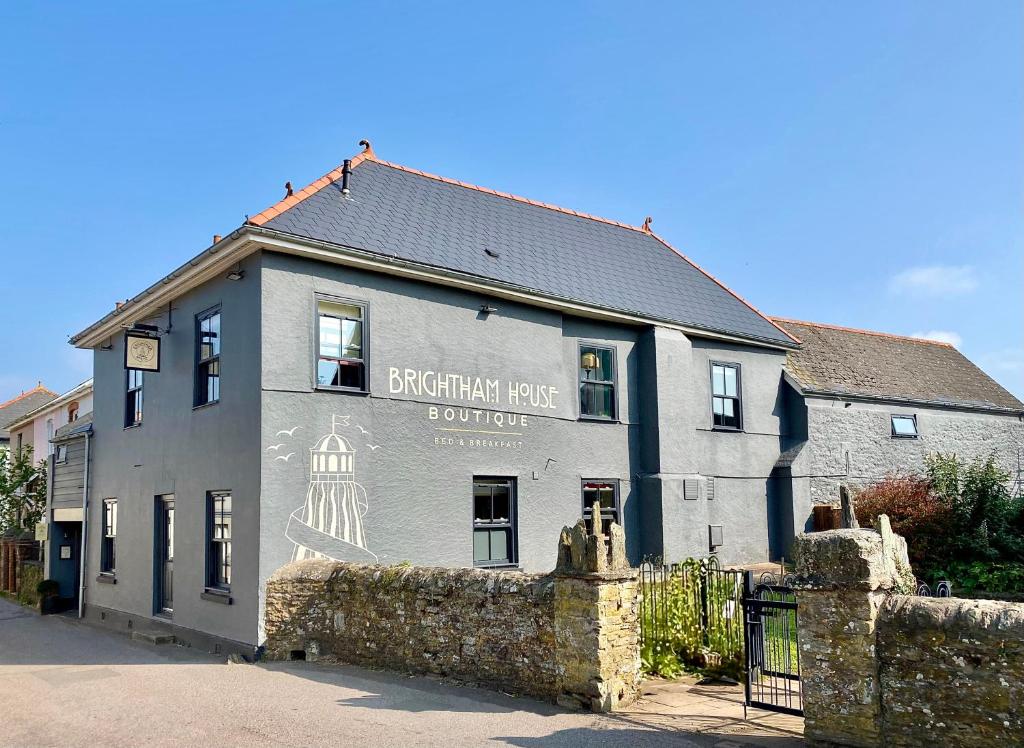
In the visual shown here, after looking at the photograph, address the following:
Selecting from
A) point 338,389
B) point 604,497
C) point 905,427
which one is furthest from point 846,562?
point 905,427

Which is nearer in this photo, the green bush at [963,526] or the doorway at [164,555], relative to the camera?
the doorway at [164,555]

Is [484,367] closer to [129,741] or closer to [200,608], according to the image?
[200,608]

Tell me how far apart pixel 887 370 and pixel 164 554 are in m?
19.3

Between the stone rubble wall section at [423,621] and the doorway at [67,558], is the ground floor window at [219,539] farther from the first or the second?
the doorway at [67,558]

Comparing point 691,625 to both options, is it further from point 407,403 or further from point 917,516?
point 917,516

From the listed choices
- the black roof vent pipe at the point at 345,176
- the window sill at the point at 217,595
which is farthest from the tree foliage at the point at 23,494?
the black roof vent pipe at the point at 345,176

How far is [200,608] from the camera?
14.0 m

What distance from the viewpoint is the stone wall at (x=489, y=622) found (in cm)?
869

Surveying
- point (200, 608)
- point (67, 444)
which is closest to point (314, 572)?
point (200, 608)

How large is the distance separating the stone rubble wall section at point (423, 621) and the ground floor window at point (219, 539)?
1.64m

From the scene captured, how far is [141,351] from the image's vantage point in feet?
51.5

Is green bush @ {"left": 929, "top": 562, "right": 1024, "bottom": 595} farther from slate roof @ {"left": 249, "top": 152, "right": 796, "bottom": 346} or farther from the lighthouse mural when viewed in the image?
the lighthouse mural

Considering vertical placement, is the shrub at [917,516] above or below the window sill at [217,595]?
above

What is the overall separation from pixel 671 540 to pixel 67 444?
48.3 ft
